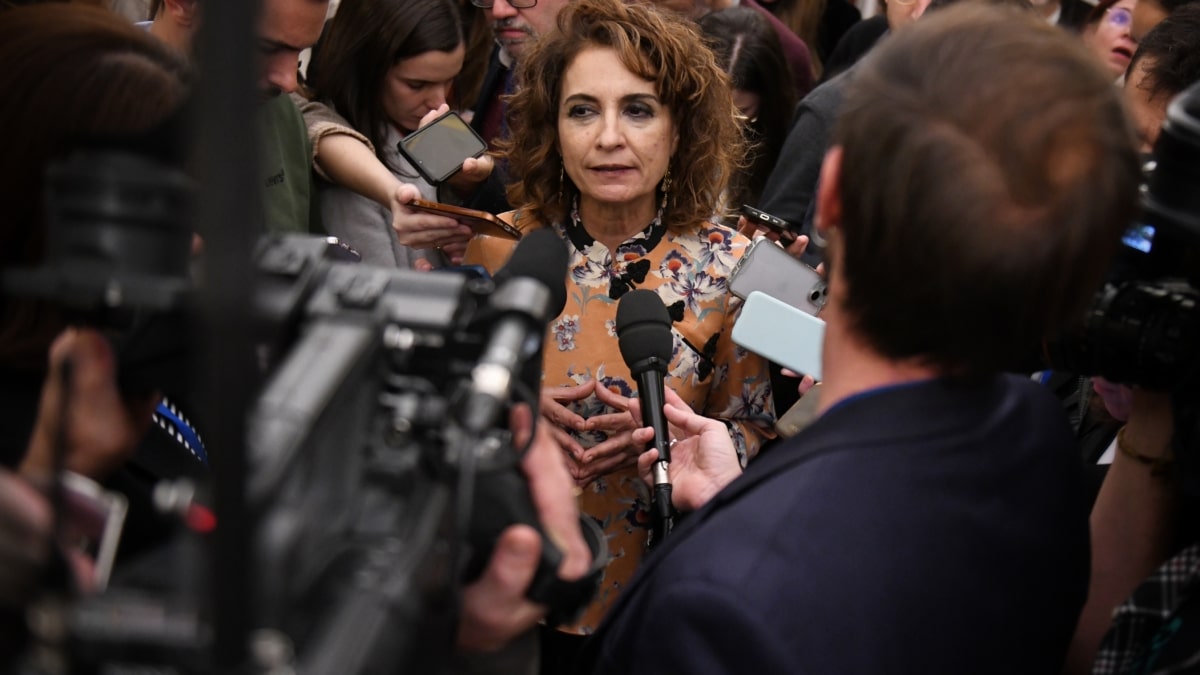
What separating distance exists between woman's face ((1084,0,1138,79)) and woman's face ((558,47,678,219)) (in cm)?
169

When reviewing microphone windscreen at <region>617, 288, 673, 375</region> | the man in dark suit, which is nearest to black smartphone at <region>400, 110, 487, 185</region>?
microphone windscreen at <region>617, 288, 673, 375</region>

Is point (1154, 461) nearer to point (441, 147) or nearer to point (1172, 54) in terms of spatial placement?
point (1172, 54)

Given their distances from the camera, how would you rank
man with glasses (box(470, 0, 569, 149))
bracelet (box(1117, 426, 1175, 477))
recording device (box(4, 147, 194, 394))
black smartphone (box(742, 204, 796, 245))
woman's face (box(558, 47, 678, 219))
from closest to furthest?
1. recording device (box(4, 147, 194, 394))
2. bracelet (box(1117, 426, 1175, 477))
3. woman's face (box(558, 47, 678, 219))
4. black smartphone (box(742, 204, 796, 245))
5. man with glasses (box(470, 0, 569, 149))

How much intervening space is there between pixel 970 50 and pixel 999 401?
36 cm

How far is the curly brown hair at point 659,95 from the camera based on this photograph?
7.55ft

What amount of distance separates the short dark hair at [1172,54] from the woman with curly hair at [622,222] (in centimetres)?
80

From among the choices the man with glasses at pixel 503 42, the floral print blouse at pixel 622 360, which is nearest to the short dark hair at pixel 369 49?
the man with glasses at pixel 503 42

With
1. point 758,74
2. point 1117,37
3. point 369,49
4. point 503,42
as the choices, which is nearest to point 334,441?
point 369,49

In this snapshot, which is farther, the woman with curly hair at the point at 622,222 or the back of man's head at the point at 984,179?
the woman with curly hair at the point at 622,222

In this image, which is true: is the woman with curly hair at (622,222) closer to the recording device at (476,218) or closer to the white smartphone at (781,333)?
the recording device at (476,218)

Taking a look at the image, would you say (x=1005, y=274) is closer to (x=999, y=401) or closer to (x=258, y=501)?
(x=999, y=401)

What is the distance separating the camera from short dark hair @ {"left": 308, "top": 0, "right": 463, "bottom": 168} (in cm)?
279

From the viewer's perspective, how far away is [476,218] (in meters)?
2.23

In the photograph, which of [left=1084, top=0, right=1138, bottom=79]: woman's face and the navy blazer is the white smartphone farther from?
[left=1084, top=0, right=1138, bottom=79]: woman's face
